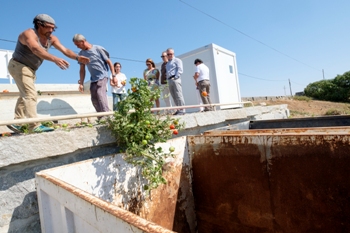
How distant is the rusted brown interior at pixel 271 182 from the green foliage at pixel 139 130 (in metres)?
0.68

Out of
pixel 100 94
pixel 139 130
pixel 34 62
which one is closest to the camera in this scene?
pixel 139 130

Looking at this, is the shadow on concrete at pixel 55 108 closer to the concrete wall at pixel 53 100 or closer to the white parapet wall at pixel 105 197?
the concrete wall at pixel 53 100

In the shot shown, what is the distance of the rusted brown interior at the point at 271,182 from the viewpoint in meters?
1.88

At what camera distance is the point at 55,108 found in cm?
497

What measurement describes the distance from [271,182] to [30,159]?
2.15 m

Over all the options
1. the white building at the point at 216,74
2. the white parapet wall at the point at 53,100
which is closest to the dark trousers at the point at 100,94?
the white parapet wall at the point at 53,100

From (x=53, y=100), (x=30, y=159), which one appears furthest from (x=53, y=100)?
A: (x=30, y=159)

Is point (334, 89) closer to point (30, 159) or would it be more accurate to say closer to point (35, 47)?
point (35, 47)

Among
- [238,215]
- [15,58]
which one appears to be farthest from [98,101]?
[238,215]

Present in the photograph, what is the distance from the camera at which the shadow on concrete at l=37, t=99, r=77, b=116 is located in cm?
476

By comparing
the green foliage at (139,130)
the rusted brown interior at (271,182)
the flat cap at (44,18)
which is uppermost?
the flat cap at (44,18)

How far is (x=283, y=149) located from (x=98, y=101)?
2.47 m

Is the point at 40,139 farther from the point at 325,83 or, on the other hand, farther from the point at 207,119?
the point at 325,83

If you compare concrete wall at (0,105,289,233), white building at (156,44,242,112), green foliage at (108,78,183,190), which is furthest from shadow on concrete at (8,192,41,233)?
white building at (156,44,242,112)
